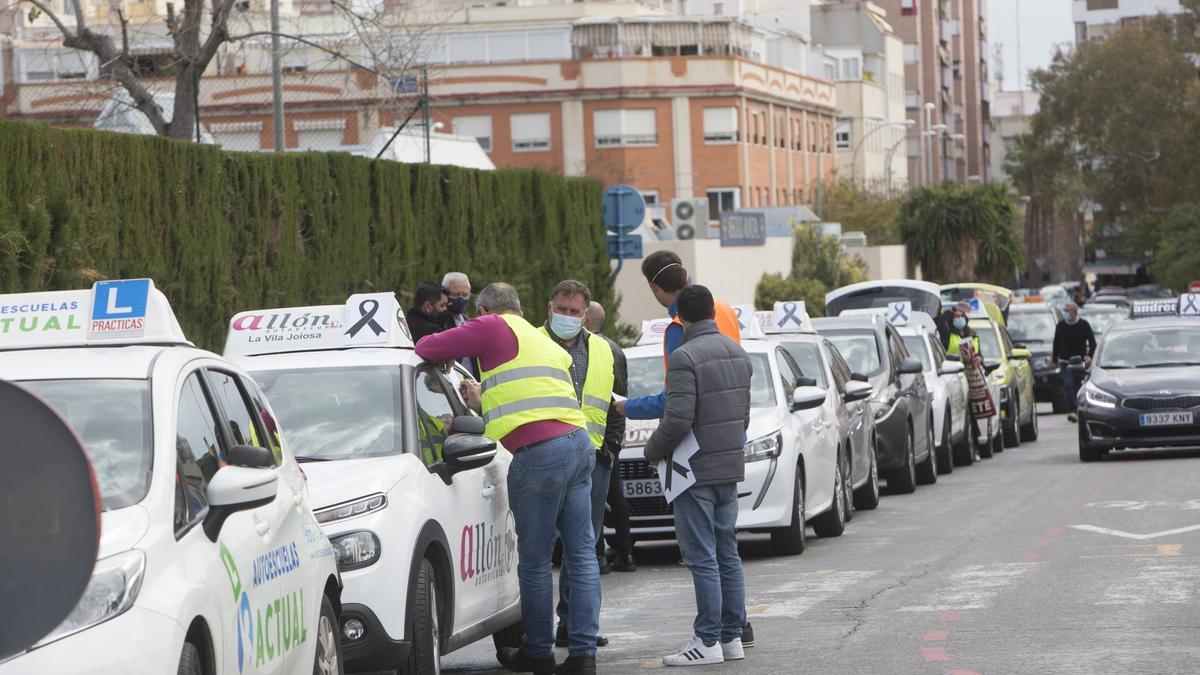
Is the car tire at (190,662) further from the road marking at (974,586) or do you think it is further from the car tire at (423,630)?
the road marking at (974,586)

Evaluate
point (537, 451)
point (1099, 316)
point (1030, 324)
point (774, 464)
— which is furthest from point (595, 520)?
point (1099, 316)

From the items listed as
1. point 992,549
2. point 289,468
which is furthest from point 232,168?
point 289,468

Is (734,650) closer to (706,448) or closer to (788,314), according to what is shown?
(706,448)

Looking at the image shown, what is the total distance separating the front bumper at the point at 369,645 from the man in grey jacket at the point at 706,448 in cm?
210

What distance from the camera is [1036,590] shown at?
1220cm

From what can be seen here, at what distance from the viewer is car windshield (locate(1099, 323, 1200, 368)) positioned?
2452cm

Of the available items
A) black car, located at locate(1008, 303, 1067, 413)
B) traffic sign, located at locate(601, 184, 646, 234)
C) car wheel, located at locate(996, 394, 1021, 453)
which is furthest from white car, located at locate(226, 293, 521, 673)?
black car, located at locate(1008, 303, 1067, 413)

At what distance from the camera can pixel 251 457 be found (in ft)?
21.6

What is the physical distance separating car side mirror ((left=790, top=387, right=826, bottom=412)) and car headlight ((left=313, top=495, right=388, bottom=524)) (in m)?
7.01

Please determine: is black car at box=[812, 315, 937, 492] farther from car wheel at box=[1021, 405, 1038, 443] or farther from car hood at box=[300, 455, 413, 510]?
car hood at box=[300, 455, 413, 510]

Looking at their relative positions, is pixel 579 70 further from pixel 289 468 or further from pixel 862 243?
pixel 289 468

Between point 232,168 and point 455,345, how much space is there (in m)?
9.10

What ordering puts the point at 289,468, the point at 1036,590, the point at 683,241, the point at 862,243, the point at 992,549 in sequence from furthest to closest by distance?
the point at 862,243
the point at 683,241
the point at 992,549
the point at 1036,590
the point at 289,468

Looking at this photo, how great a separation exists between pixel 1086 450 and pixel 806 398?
991 centimetres
